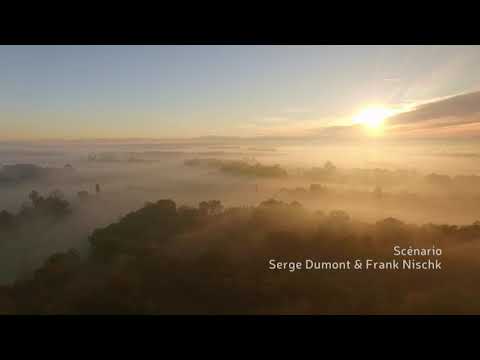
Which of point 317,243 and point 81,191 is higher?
point 81,191

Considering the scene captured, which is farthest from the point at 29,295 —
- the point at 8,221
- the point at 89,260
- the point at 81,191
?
the point at 81,191

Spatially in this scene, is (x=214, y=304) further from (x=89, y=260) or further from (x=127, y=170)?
(x=127, y=170)

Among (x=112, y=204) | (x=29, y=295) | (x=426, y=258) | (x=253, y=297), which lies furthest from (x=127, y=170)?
(x=426, y=258)

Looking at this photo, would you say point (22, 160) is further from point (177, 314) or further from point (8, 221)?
point (177, 314)
